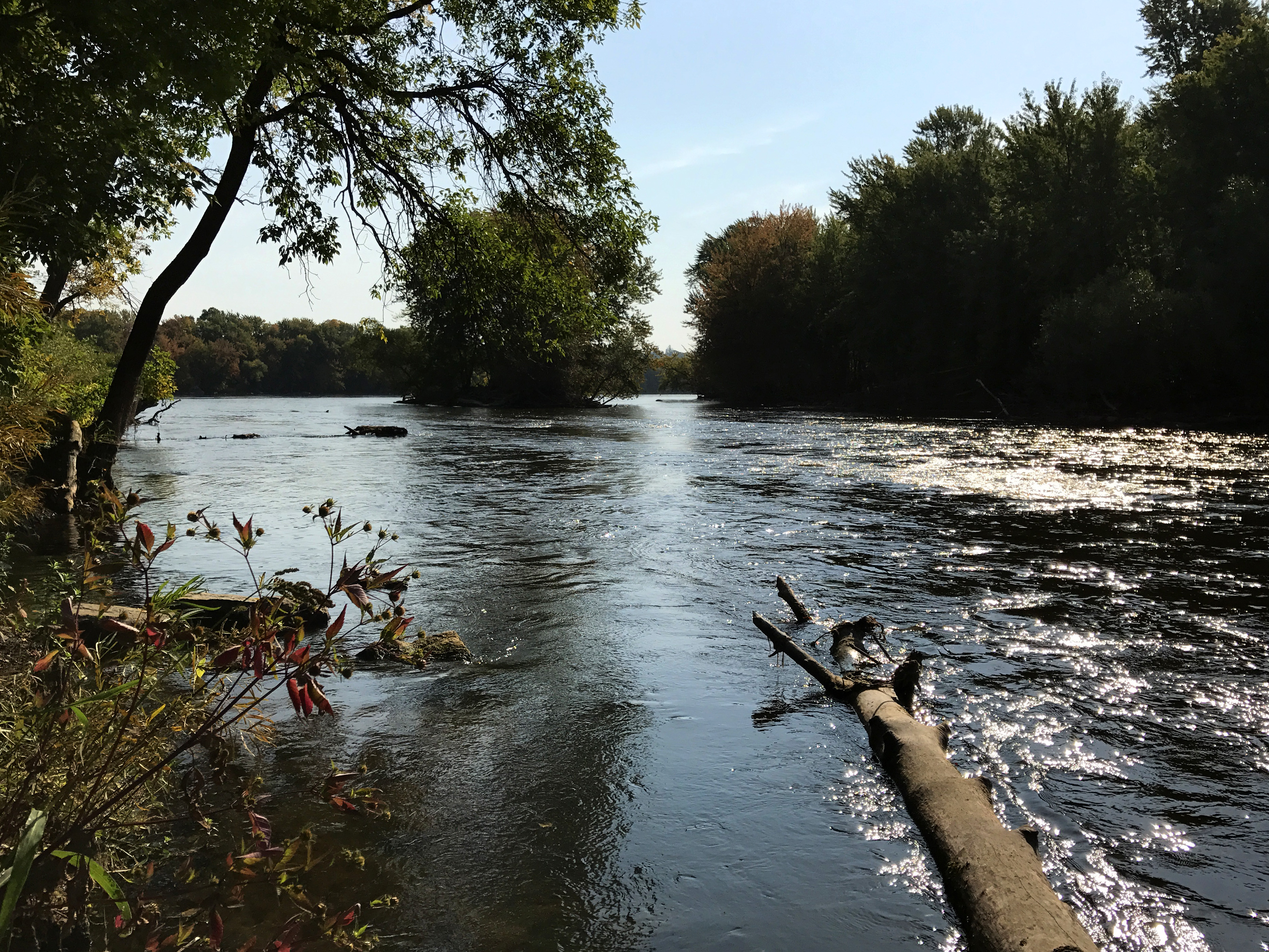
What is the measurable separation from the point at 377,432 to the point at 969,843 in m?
37.4

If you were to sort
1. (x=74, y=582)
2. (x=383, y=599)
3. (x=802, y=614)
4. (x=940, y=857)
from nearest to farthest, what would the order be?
(x=74, y=582) → (x=940, y=857) → (x=802, y=614) → (x=383, y=599)

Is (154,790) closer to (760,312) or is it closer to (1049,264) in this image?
(1049,264)

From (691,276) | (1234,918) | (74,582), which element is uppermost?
(691,276)

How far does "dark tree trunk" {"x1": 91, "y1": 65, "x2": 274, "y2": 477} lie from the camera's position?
1479cm

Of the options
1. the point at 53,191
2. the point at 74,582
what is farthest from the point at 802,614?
the point at 53,191

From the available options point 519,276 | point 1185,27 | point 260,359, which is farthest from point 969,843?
point 260,359

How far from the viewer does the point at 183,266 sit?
1488 cm

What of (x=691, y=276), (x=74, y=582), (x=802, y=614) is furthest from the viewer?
(x=691, y=276)

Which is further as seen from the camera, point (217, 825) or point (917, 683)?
point (917, 683)

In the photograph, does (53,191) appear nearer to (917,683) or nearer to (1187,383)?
(917,683)

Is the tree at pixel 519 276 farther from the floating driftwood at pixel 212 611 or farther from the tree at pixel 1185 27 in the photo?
the tree at pixel 1185 27

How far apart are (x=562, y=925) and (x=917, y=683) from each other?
135 inches

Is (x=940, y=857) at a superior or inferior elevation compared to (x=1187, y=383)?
inferior

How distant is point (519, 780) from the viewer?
498cm
